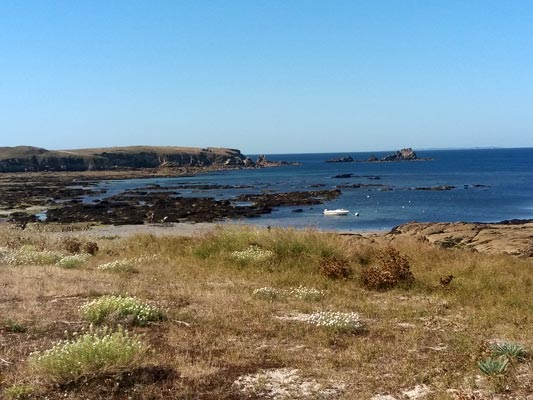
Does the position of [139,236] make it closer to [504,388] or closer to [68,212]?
[504,388]

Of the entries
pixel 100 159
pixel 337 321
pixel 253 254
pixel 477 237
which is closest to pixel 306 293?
pixel 337 321

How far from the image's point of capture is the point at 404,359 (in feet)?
21.2

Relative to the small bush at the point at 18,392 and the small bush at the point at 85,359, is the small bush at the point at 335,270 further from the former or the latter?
the small bush at the point at 18,392

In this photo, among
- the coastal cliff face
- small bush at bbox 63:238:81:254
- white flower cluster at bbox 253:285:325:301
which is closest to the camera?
white flower cluster at bbox 253:285:325:301

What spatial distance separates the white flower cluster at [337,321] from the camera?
7629 mm

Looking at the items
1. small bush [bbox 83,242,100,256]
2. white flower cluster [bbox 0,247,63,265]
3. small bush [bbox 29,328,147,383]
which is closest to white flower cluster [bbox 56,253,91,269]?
white flower cluster [bbox 0,247,63,265]

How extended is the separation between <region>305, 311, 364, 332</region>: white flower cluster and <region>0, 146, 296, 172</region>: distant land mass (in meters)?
127

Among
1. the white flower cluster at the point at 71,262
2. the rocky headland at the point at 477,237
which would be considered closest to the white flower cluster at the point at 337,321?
the white flower cluster at the point at 71,262

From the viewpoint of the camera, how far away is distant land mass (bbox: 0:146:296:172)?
409ft

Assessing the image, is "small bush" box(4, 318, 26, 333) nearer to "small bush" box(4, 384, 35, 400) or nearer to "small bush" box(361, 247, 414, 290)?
"small bush" box(4, 384, 35, 400)

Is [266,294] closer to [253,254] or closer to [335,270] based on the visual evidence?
[335,270]

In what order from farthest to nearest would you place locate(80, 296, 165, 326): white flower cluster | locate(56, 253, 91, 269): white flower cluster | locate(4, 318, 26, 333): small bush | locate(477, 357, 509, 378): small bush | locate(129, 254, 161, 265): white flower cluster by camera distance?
locate(129, 254, 161, 265): white flower cluster, locate(56, 253, 91, 269): white flower cluster, locate(80, 296, 165, 326): white flower cluster, locate(4, 318, 26, 333): small bush, locate(477, 357, 509, 378): small bush

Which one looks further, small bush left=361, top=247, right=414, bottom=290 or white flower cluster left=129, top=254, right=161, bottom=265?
white flower cluster left=129, top=254, right=161, bottom=265

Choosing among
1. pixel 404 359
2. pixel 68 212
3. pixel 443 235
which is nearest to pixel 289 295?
pixel 404 359
